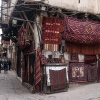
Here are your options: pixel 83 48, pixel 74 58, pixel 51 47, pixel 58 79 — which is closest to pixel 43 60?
pixel 51 47

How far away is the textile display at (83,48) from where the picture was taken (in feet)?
40.4

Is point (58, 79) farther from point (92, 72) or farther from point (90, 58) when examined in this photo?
point (90, 58)

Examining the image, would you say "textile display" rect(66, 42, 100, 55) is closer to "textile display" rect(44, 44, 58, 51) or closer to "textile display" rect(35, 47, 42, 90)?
"textile display" rect(44, 44, 58, 51)

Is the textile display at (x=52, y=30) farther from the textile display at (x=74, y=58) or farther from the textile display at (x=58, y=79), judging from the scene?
the textile display at (x=58, y=79)

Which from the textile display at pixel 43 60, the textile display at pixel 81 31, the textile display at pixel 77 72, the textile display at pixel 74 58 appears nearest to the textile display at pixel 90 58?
the textile display at pixel 77 72

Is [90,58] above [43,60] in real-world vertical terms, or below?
below

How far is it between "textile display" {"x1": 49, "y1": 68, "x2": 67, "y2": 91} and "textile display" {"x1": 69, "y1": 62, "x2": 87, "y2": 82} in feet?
2.68

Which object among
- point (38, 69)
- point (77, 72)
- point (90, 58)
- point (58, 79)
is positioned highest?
point (90, 58)

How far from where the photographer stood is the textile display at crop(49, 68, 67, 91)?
11164 mm

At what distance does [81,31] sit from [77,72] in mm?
2289

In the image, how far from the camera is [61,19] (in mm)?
12117

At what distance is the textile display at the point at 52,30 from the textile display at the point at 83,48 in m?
0.74

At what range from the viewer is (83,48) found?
1270cm

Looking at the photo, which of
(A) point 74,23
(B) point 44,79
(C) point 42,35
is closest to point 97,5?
(A) point 74,23
